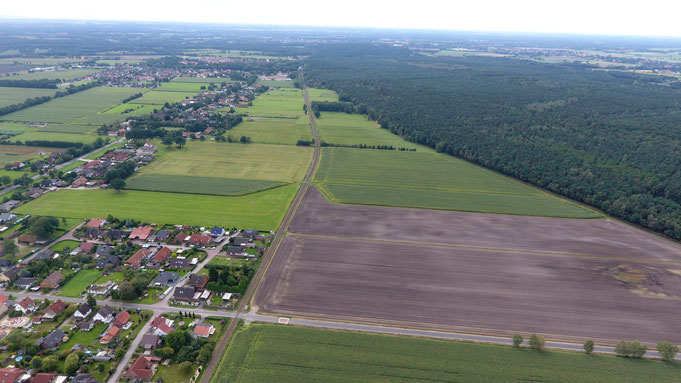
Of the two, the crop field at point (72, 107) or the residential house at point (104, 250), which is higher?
the crop field at point (72, 107)

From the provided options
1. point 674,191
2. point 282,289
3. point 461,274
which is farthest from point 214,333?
point 674,191

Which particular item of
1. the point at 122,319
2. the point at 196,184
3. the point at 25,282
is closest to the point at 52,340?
the point at 122,319

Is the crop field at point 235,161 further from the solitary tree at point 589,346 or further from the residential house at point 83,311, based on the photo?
the solitary tree at point 589,346

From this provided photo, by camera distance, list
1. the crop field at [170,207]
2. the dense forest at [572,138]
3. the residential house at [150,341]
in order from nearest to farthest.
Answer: the residential house at [150,341] → the crop field at [170,207] → the dense forest at [572,138]

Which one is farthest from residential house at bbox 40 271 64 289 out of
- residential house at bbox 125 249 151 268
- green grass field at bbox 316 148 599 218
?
green grass field at bbox 316 148 599 218

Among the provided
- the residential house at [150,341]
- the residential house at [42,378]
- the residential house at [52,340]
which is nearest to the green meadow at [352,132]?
the residential house at [150,341]

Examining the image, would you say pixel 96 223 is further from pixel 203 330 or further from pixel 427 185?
pixel 427 185

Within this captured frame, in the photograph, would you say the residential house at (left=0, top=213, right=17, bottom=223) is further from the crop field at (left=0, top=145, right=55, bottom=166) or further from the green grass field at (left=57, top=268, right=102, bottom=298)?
the crop field at (left=0, top=145, right=55, bottom=166)
